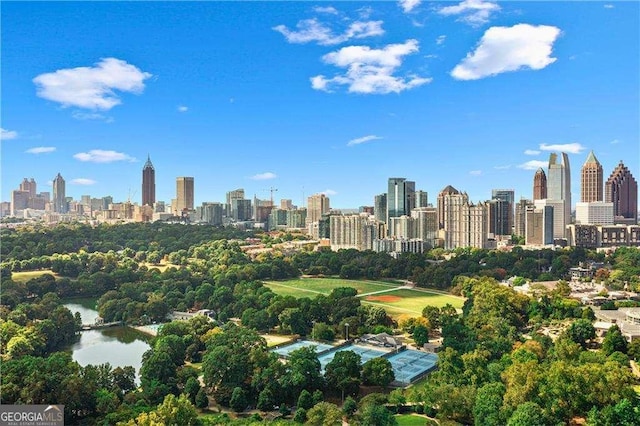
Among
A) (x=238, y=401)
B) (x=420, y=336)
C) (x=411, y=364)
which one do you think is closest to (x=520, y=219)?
(x=420, y=336)

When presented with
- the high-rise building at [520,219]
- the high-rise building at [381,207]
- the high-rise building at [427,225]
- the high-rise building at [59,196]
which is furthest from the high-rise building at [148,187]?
the high-rise building at [520,219]

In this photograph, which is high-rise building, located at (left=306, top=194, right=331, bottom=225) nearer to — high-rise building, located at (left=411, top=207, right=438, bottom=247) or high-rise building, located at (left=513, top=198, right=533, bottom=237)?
high-rise building, located at (left=411, top=207, right=438, bottom=247)

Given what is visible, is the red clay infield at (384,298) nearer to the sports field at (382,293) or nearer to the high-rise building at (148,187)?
the sports field at (382,293)

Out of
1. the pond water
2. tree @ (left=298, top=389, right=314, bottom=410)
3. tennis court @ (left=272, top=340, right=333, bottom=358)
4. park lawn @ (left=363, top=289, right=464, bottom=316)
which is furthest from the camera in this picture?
park lawn @ (left=363, top=289, right=464, bottom=316)

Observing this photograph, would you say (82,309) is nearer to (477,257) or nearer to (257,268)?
(257,268)

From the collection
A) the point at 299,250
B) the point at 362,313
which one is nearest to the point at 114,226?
the point at 299,250

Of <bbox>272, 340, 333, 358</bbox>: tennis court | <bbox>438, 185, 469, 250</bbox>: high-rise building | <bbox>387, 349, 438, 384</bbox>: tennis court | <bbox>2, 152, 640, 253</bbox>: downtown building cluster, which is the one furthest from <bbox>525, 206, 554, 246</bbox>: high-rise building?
<bbox>272, 340, 333, 358</bbox>: tennis court
